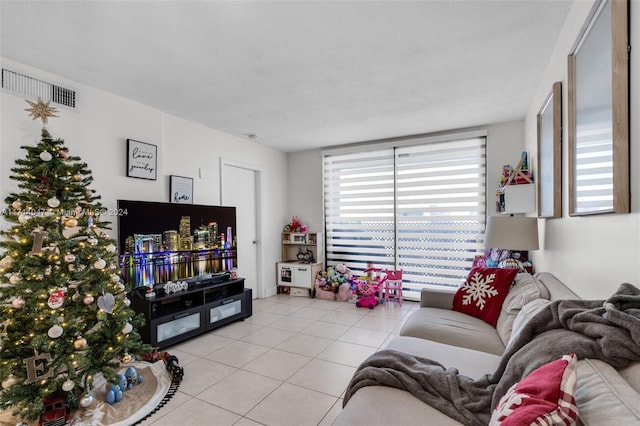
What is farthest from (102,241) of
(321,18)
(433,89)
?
(433,89)

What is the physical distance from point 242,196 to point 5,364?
3.26 meters

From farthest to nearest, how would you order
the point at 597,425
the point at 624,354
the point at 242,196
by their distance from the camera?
1. the point at 242,196
2. the point at 624,354
3. the point at 597,425

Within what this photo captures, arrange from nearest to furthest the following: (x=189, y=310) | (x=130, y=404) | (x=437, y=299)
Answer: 1. (x=130, y=404)
2. (x=437, y=299)
3. (x=189, y=310)

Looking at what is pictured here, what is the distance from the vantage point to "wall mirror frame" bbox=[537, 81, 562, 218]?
2.02 meters

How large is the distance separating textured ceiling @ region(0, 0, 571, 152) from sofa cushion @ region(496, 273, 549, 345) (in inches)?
68.4

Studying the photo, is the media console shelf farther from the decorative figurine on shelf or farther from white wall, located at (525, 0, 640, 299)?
white wall, located at (525, 0, 640, 299)

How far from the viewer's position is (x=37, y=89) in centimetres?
248

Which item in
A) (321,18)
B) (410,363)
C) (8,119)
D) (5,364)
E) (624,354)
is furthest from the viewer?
(8,119)

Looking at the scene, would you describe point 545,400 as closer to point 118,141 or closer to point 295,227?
point 118,141

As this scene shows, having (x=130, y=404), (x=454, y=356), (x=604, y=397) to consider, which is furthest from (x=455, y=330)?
(x=130, y=404)

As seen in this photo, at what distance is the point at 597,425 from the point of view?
0.71 m

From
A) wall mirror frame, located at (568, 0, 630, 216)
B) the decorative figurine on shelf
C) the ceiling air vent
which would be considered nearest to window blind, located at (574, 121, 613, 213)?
wall mirror frame, located at (568, 0, 630, 216)

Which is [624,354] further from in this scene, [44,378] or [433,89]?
[44,378]

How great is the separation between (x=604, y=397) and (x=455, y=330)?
4.65 ft
